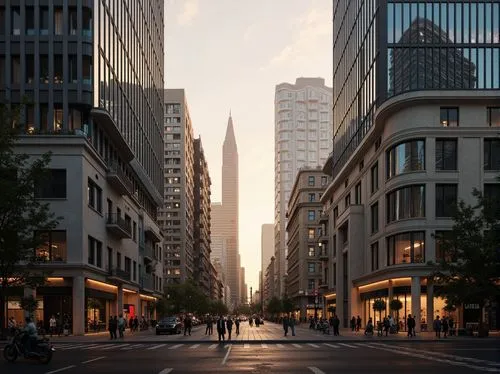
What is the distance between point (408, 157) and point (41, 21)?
33.8 m

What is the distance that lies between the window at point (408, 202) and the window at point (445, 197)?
1406 mm

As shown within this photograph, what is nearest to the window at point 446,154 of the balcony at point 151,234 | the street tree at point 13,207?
the street tree at point 13,207

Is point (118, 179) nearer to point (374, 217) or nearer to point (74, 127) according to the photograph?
point (74, 127)

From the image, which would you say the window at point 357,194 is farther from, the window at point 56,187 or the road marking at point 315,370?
the road marking at point 315,370

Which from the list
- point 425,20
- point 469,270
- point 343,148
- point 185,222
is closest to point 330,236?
point 343,148

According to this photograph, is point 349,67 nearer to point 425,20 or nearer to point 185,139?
point 425,20

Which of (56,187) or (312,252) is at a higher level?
(56,187)

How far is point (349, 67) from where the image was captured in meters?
88.1

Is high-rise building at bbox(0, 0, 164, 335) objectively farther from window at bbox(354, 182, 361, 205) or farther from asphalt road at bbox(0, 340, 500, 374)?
window at bbox(354, 182, 361, 205)

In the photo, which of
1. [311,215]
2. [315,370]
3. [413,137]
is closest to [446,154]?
[413,137]

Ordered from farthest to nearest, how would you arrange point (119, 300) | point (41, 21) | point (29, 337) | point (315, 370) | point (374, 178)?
point (119, 300), point (374, 178), point (41, 21), point (29, 337), point (315, 370)

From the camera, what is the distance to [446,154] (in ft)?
201

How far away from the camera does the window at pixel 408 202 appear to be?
200ft

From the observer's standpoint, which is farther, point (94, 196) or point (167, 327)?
point (167, 327)
